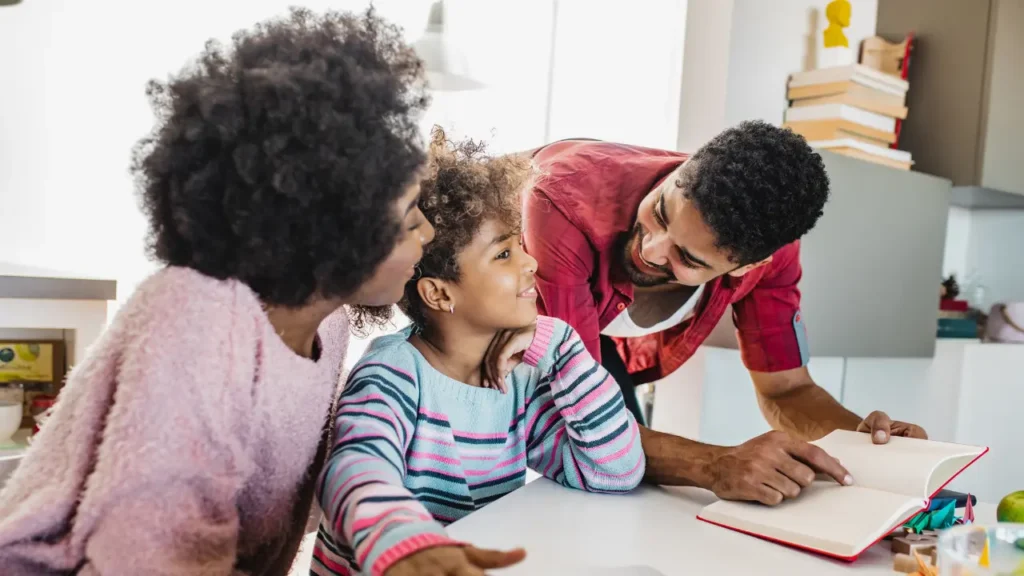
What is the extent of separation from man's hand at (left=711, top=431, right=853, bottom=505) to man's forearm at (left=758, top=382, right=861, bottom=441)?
46 centimetres

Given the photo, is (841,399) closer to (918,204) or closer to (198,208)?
(918,204)

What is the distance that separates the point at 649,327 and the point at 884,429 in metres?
0.58

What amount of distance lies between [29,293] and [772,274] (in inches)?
52.2

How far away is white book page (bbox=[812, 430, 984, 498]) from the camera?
31.2 inches

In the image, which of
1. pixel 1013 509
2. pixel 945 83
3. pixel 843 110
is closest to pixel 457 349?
pixel 1013 509

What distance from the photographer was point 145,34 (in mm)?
1557

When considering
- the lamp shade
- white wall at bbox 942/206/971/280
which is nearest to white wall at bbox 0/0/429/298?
the lamp shade

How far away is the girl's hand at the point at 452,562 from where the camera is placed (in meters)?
0.46

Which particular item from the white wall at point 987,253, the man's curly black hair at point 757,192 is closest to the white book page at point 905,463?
the man's curly black hair at point 757,192

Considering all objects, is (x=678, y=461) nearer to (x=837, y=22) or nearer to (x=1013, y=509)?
(x=1013, y=509)

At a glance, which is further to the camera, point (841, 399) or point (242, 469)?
point (841, 399)

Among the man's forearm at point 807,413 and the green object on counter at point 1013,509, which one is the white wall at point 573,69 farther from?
the green object on counter at point 1013,509

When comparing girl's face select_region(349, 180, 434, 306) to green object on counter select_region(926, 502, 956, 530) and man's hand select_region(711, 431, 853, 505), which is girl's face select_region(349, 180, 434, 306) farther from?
green object on counter select_region(926, 502, 956, 530)

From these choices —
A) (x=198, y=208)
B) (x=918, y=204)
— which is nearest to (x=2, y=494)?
(x=198, y=208)
